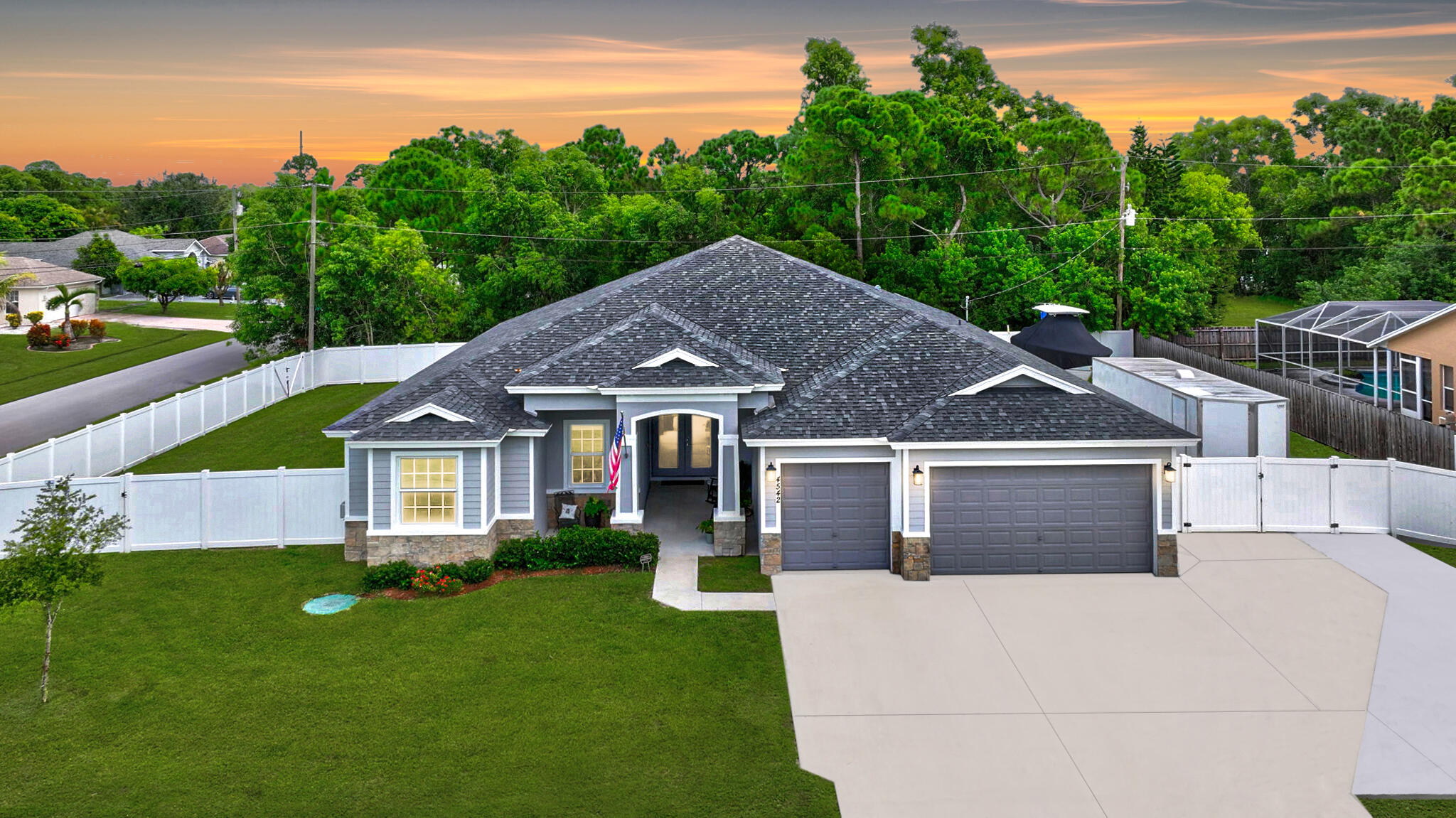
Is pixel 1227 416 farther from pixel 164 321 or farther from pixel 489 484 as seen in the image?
pixel 164 321

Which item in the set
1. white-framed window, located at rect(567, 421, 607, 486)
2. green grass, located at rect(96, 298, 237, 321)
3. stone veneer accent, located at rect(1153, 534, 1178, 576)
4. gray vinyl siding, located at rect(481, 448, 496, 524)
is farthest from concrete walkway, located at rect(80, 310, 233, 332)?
stone veneer accent, located at rect(1153, 534, 1178, 576)

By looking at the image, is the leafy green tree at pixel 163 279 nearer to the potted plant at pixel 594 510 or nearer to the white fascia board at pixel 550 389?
the white fascia board at pixel 550 389

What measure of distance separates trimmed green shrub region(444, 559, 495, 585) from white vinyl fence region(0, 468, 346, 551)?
11.9 ft

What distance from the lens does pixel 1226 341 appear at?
157 ft

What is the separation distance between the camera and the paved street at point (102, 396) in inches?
1328

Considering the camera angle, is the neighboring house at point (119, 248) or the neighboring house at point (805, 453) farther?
the neighboring house at point (119, 248)

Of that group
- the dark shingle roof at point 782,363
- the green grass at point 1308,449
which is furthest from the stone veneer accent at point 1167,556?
the green grass at point 1308,449

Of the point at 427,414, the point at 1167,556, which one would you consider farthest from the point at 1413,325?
the point at 427,414

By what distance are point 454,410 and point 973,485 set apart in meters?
9.72

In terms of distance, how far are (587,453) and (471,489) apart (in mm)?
3376

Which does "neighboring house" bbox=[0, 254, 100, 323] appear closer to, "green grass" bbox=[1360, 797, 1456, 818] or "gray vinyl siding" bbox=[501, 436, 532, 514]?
"gray vinyl siding" bbox=[501, 436, 532, 514]

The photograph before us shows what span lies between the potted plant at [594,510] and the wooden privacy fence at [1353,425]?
18.5m

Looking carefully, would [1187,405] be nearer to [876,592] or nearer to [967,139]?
[876,592]

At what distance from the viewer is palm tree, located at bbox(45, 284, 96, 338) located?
55062mm
